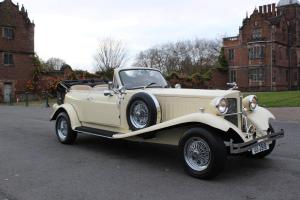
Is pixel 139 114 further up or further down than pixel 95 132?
further up

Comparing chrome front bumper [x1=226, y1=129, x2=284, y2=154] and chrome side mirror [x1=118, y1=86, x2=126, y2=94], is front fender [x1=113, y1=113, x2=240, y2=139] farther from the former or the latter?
chrome side mirror [x1=118, y1=86, x2=126, y2=94]

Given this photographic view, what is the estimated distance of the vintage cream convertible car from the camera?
21.1 feet

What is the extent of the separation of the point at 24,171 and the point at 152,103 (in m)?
2.64

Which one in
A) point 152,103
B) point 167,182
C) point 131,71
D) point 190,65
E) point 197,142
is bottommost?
point 167,182

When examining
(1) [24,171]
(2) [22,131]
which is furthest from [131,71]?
(2) [22,131]

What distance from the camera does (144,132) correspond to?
7.33 metres

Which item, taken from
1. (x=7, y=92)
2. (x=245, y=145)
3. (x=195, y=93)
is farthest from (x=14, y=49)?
(x=245, y=145)

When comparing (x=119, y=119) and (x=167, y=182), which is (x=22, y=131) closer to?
(x=119, y=119)

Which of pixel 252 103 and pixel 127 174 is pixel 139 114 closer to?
pixel 127 174

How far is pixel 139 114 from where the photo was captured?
25.3 ft

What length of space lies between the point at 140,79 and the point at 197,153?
2761mm

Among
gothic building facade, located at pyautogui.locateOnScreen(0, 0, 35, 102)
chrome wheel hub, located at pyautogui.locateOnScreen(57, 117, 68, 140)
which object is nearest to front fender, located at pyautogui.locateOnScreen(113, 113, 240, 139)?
chrome wheel hub, located at pyautogui.locateOnScreen(57, 117, 68, 140)

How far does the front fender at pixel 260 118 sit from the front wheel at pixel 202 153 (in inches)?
50.6

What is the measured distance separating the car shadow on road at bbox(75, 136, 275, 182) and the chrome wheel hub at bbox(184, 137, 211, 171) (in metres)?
0.35
